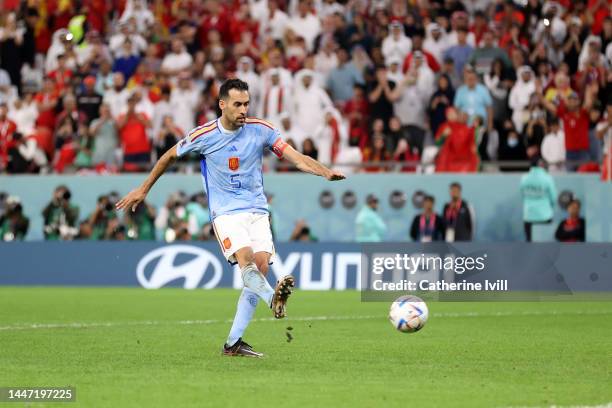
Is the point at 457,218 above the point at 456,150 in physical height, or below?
below

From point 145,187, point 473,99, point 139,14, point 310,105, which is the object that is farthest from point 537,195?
point 145,187

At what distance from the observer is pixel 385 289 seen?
21.1 meters

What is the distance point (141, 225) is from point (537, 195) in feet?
25.7

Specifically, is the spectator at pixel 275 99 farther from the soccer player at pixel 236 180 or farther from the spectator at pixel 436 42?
the soccer player at pixel 236 180

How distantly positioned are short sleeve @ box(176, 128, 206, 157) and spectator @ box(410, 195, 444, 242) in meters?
12.9

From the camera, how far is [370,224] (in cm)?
2477

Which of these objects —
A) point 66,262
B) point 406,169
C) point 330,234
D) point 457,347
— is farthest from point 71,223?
point 457,347

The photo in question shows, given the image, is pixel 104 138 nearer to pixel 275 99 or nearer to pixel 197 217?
pixel 197 217

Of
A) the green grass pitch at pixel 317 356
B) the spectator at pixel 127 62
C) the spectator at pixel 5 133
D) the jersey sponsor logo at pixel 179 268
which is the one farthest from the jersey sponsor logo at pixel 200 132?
the spectator at pixel 127 62

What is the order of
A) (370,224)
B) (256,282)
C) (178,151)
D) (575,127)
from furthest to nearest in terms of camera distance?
(370,224)
(575,127)
(178,151)
(256,282)

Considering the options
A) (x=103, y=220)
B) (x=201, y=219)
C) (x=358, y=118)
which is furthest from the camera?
(x=103, y=220)

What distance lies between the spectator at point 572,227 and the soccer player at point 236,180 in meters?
12.8

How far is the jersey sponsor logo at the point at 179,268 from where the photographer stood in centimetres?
2391

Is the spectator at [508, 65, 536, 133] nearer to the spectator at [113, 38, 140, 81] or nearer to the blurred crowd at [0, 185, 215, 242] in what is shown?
the blurred crowd at [0, 185, 215, 242]
